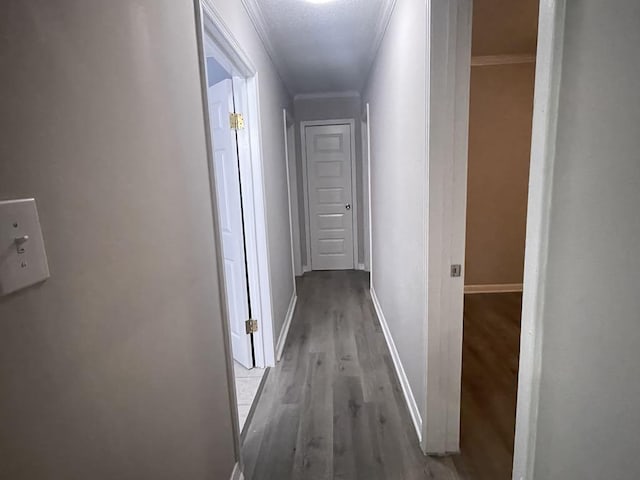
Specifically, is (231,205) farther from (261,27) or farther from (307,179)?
(307,179)

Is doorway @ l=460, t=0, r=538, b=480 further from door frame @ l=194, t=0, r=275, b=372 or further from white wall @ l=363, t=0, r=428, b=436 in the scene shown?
door frame @ l=194, t=0, r=275, b=372

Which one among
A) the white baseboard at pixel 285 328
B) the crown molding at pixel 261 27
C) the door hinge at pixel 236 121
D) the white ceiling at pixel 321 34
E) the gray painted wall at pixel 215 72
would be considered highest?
the white ceiling at pixel 321 34

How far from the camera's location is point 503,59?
3.58 metres

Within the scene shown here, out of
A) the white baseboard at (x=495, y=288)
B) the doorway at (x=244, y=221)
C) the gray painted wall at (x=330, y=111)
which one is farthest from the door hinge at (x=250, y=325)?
the gray painted wall at (x=330, y=111)

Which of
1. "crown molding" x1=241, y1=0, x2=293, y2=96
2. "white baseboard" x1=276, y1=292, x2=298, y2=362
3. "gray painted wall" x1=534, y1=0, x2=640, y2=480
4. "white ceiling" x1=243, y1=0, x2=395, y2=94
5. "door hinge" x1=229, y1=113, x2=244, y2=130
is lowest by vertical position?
"white baseboard" x1=276, y1=292, x2=298, y2=362

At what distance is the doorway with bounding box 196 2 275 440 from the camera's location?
2.29 meters

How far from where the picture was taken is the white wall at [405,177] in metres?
1.61

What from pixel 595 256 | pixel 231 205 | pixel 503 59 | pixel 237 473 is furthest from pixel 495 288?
pixel 595 256

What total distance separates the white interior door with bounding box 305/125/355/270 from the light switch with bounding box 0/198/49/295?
457 centimetres

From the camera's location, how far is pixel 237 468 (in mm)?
1566

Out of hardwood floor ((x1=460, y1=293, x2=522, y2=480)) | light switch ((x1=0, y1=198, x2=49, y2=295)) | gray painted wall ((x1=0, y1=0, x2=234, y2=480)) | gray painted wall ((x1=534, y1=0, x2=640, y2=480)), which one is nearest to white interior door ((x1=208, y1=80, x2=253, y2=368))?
gray painted wall ((x1=0, y1=0, x2=234, y2=480))

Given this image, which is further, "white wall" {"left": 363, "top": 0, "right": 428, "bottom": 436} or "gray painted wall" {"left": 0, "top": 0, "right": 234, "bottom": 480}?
"white wall" {"left": 363, "top": 0, "right": 428, "bottom": 436}

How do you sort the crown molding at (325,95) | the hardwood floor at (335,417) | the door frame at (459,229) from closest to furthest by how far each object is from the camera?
the door frame at (459,229), the hardwood floor at (335,417), the crown molding at (325,95)

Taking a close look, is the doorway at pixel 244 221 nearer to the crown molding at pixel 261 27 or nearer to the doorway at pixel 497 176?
the crown molding at pixel 261 27
